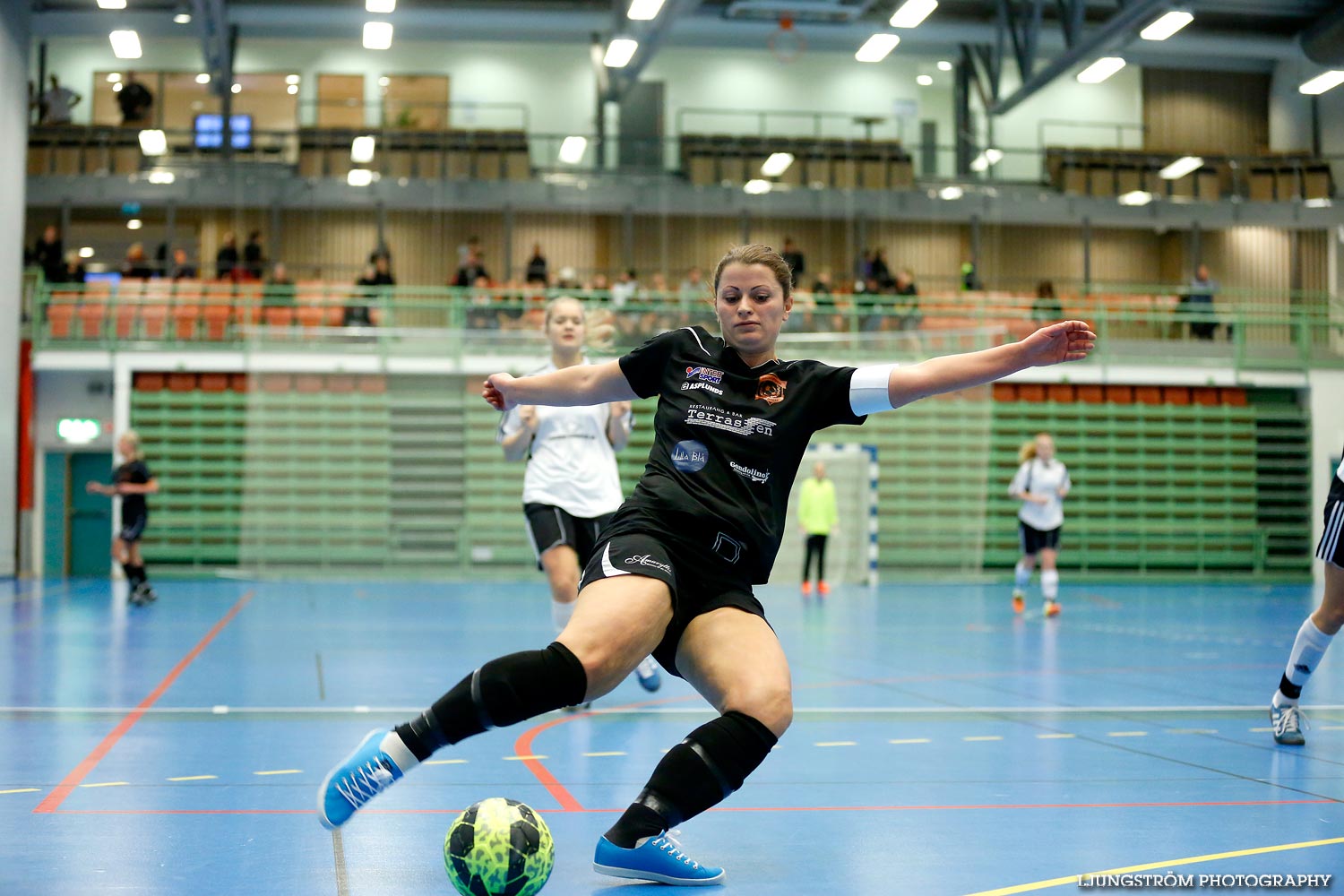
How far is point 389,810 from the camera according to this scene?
4.82 meters

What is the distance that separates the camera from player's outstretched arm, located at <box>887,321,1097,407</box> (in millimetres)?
3754

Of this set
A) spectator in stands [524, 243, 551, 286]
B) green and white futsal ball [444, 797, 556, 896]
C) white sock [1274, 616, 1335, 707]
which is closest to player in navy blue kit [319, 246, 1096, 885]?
green and white futsal ball [444, 797, 556, 896]

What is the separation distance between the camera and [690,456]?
404cm

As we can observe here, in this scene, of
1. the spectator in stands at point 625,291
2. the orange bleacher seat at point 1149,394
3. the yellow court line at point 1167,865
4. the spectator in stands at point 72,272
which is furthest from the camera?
the orange bleacher seat at point 1149,394

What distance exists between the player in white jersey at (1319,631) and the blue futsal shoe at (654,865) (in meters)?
3.91

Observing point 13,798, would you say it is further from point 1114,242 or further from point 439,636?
point 1114,242

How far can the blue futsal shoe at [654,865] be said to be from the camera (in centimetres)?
366

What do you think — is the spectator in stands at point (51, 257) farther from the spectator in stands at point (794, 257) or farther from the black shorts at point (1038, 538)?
the black shorts at point (1038, 538)

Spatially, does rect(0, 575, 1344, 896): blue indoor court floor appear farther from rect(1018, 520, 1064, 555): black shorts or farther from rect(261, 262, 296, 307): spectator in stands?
rect(261, 262, 296, 307): spectator in stands

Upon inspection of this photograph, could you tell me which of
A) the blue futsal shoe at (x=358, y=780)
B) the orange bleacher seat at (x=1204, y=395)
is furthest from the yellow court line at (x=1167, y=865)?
the orange bleacher seat at (x=1204, y=395)

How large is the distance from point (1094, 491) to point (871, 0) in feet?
35.4

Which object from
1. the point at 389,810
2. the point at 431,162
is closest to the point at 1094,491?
the point at 431,162

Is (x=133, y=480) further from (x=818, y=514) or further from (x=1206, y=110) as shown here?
(x=1206, y=110)

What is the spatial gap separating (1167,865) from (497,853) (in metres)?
2.04
